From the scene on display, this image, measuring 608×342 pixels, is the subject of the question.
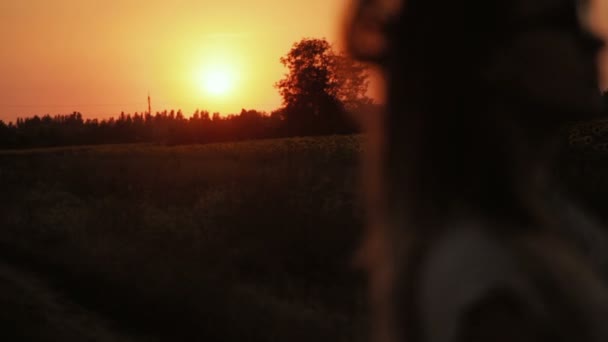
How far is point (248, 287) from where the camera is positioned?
9.82m

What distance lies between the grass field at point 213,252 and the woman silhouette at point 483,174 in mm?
4350

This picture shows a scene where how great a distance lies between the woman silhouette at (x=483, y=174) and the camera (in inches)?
37.0

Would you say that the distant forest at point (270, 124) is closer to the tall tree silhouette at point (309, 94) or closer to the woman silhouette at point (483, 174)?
the tall tree silhouette at point (309, 94)

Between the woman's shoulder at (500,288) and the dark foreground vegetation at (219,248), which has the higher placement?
the woman's shoulder at (500,288)

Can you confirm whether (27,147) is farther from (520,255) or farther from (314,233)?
(520,255)

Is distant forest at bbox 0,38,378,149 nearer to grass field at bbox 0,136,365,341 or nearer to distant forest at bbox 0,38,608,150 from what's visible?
distant forest at bbox 0,38,608,150

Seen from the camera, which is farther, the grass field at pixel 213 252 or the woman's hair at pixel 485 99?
the grass field at pixel 213 252

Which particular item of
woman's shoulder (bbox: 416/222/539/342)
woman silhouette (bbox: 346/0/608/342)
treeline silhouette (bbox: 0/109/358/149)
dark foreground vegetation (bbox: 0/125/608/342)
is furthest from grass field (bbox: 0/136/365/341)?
treeline silhouette (bbox: 0/109/358/149)

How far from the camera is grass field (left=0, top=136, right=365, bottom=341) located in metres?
8.16

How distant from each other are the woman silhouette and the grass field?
4350mm

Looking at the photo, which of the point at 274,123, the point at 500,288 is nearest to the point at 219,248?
the point at 500,288

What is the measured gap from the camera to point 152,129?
387 ft

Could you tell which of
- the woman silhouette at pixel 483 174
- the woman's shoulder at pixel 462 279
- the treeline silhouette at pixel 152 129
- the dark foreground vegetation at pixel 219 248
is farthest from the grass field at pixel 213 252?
the treeline silhouette at pixel 152 129

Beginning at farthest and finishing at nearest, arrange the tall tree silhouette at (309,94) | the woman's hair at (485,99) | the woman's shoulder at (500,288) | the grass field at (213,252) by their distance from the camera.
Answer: the tall tree silhouette at (309,94), the grass field at (213,252), the woman's hair at (485,99), the woman's shoulder at (500,288)
